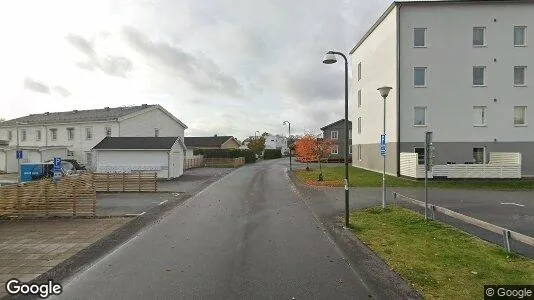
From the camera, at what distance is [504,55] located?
102ft

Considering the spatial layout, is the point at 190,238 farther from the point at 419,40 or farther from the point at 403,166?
the point at 419,40

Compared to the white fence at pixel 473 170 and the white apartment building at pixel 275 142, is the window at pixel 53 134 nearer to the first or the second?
the white fence at pixel 473 170

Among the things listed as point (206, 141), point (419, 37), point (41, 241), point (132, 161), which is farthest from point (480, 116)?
point (206, 141)

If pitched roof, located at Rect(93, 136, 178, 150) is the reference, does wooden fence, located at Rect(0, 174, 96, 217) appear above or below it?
below

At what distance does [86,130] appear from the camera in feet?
140

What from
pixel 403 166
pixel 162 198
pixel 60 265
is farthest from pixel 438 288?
pixel 403 166

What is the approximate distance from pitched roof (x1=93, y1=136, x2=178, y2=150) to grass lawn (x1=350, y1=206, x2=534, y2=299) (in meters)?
23.8

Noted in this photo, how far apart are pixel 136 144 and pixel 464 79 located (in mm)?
30441

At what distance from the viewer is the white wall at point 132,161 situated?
104 ft

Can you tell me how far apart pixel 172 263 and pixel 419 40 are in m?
31.1

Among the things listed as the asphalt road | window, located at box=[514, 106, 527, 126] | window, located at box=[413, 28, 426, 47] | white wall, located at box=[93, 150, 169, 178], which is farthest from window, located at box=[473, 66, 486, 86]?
white wall, located at box=[93, 150, 169, 178]

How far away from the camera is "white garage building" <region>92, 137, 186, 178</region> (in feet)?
104

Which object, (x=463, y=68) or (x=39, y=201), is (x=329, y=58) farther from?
(x=463, y=68)

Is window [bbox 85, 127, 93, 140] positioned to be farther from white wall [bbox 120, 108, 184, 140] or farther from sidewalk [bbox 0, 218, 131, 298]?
sidewalk [bbox 0, 218, 131, 298]
